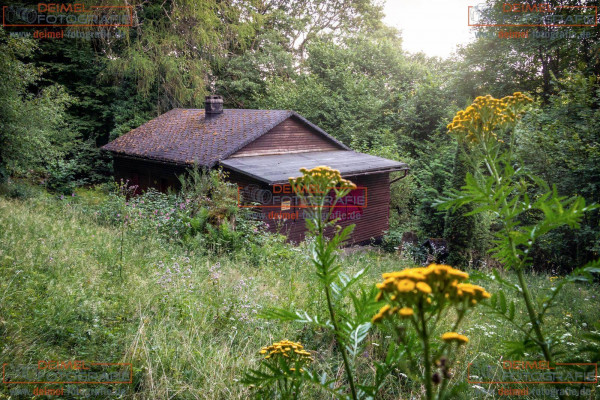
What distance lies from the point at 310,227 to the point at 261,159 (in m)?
13.4

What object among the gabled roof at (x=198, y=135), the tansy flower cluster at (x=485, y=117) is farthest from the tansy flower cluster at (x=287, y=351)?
the gabled roof at (x=198, y=135)

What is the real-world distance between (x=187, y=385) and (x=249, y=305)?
1393 mm

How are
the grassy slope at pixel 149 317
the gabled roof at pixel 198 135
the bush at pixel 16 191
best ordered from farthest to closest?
the gabled roof at pixel 198 135 < the bush at pixel 16 191 < the grassy slope at pixel 149 317

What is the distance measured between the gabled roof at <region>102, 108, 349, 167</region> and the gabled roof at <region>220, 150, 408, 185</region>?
0.92 meters

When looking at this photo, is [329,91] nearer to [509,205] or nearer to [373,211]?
[373,211]

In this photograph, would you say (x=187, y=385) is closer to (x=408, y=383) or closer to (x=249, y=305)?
(x=249, y=305)

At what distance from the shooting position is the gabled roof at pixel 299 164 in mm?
12640

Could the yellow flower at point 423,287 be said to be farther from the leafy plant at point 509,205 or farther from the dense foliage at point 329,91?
the dense foliage at point 329,91

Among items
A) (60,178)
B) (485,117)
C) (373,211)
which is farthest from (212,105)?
(485,117)

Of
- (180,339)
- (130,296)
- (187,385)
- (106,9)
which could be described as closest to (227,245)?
Result: (130,296)

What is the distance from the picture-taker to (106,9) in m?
18.5

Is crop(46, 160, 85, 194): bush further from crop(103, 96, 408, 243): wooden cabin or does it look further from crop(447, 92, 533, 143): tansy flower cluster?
crop(447, 92, 533, 143): tansy flower cluster

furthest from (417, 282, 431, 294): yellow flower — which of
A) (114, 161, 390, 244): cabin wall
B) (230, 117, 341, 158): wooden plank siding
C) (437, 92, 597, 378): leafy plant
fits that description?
(230, 117, 341, 158): wooden plank siding

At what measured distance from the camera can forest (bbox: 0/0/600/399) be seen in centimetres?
179
